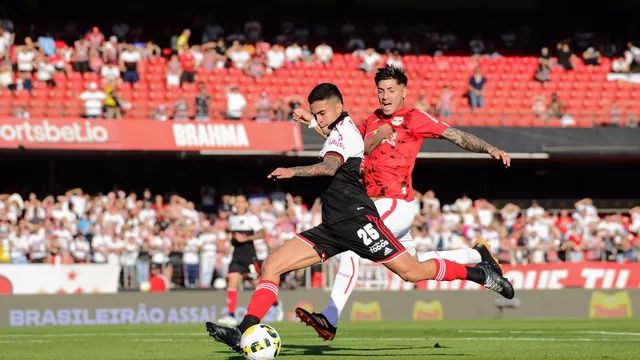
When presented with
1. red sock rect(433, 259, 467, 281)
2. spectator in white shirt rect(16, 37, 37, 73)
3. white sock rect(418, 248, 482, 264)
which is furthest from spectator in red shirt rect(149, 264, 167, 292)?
red sock rect(433, 259, 467, 281)

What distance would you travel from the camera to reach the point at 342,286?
12.4 meters

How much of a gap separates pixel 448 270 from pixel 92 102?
1910 cm

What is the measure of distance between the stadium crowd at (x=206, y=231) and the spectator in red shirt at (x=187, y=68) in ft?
10.6

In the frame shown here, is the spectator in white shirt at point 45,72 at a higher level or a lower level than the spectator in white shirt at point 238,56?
lower

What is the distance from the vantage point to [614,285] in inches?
1057

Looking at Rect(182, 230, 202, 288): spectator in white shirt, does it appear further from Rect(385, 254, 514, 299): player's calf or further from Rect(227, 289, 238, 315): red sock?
Rect(385, 254, 514, 299): player's calf

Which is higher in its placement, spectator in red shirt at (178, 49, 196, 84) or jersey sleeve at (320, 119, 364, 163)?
spectator in red shirt at (178, 49, 196, 84)

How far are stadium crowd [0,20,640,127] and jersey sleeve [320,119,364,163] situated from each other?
19342 millimetres

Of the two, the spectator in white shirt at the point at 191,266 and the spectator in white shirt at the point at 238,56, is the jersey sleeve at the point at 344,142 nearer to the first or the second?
the spectator in white shirt at the point at 191,266

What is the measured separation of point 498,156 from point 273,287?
7.69ft

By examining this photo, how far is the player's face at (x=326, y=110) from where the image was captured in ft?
35.9

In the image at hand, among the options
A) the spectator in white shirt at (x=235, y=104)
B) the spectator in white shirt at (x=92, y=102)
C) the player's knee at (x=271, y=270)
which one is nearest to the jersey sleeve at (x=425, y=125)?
the player's knee at (x=271, y=270)

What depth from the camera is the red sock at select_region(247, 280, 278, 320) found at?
34.7ft

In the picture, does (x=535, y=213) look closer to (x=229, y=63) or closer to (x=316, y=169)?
(x=229, y=63)
